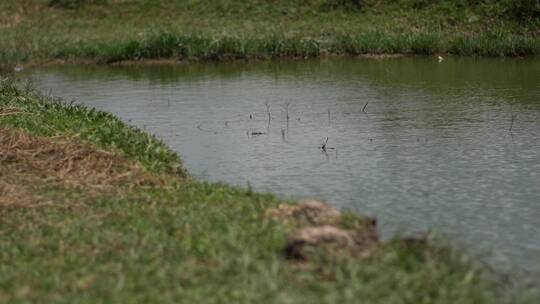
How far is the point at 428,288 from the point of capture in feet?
24.0

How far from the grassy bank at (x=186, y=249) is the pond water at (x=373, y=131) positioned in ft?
4.67

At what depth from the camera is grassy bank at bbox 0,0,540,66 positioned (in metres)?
32.1

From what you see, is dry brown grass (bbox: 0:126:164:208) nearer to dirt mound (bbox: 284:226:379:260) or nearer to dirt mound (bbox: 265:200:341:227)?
dirt mound (bbox: 265:200:341:227)

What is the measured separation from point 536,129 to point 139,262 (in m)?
10.9

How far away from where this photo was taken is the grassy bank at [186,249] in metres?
7.25

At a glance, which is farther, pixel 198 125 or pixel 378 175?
pixel 198 125

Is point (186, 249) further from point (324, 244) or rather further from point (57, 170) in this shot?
point (57, 170)

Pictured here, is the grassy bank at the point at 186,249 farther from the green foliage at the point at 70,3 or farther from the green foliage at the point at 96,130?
the green foliage at the point at 70,3

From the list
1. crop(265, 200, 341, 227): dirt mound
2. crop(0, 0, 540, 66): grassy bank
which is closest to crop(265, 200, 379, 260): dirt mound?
crop(265, 200, 341, 227): dirt mound

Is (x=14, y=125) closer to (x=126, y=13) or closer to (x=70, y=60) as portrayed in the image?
(x=70, y=60)

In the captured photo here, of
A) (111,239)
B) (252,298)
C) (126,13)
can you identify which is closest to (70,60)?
(126,13)

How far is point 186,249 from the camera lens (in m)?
8.41

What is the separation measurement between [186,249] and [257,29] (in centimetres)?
2922

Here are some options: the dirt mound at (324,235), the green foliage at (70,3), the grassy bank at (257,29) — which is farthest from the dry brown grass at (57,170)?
the green foliage at (70,3)
